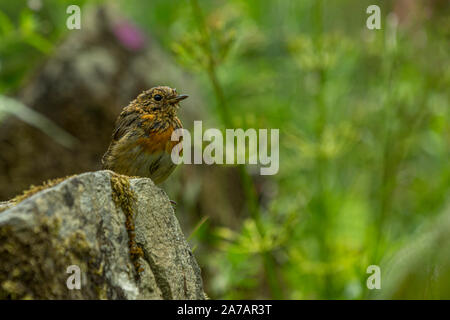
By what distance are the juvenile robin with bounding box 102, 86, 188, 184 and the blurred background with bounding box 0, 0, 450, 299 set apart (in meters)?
0.30

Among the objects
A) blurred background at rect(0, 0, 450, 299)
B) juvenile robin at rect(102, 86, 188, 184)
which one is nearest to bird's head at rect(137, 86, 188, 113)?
juvenile robin at rect(102, 86, 188, 184)

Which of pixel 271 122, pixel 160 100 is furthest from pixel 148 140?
pixel 271 122

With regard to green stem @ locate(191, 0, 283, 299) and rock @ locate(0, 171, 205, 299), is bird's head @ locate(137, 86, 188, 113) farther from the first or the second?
rock @ locate(0, 171, 205, 299)

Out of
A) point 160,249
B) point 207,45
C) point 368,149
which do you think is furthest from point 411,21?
point 160,249

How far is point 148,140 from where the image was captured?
3.27 meters

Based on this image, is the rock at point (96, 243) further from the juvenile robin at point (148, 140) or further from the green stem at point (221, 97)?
the green stem at point (221, 97)

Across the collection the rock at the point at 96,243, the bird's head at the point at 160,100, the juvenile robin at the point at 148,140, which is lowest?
the rock at the point at 96,243

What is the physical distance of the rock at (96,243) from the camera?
5.98 ft

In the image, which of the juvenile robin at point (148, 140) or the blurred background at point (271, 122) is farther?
the blurred background at point (271, 122)

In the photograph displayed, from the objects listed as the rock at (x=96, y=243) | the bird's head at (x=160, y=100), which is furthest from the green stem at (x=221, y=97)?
the rock at (x=96, y=243)

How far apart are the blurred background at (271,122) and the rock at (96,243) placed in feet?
4.55

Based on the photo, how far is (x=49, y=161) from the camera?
515cm

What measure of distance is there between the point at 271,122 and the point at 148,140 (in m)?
2.52

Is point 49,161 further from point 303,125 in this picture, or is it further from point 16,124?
point 303,125
